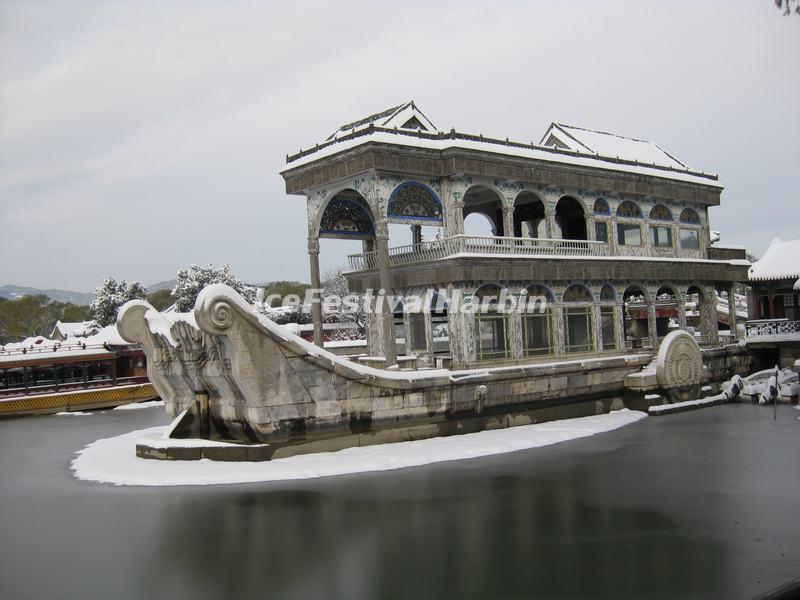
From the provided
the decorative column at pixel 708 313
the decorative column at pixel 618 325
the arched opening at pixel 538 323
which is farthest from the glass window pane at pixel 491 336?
the decorative column at pixel 708 313

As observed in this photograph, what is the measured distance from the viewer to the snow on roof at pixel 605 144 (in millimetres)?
24547

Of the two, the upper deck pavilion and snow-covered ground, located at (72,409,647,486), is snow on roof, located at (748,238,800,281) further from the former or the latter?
snow-covered ground, located at (72,409,647,486)

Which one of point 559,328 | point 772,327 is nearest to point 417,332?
point 559,328

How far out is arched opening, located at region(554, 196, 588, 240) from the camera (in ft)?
82.7

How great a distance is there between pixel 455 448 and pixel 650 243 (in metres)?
12.6

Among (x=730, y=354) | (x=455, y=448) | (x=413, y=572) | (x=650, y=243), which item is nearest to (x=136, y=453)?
(x=455, y=448)

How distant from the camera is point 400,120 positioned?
19703 mm

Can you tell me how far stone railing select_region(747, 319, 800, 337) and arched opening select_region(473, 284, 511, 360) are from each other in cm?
1139

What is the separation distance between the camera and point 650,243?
24.5 meters

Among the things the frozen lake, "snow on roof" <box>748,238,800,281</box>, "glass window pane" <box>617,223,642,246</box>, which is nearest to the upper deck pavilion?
"glass window pane" <box>617,223,642,246</box>

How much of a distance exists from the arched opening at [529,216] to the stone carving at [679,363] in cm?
592

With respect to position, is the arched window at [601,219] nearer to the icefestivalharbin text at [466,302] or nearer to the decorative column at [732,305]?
the icefestivalharbin text at [466,302]

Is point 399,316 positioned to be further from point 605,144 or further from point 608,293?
point 605,144

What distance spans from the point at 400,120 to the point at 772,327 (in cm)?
1571
